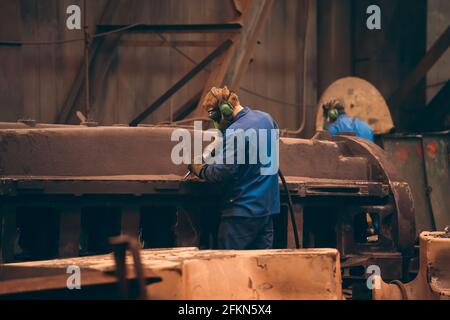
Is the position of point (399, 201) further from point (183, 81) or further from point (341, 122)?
point (183, 81)

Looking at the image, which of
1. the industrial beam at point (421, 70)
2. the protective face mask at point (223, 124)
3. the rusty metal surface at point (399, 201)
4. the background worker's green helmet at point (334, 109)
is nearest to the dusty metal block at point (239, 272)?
the protective face mask at point (223, 124)

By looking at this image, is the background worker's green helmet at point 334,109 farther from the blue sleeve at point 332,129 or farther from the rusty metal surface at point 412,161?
the rusty metal surface at point 412,161

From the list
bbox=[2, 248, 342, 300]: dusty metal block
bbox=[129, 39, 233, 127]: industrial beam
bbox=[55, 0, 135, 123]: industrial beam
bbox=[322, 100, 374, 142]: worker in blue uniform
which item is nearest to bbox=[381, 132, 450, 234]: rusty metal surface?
bbox=[322, 100, 374, 142]: worker in blue uniform

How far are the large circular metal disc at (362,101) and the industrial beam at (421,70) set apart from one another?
94cm

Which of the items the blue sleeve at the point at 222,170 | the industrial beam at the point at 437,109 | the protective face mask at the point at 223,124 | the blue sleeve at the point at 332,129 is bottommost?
the blue sleeve at the point at 222,170

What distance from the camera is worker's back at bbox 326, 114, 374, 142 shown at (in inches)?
416

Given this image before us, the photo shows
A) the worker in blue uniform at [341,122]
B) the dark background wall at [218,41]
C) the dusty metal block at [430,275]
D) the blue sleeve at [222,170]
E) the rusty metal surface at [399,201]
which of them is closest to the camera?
the dusty metal block at [430,275]

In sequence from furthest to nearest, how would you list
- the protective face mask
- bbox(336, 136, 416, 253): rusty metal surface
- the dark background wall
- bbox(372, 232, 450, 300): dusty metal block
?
the dark background wall
bbox(336, 136, 416, 253): rusty metal surface
the protective face mask
bbox(372, 232, 450, 300): dusty metal block

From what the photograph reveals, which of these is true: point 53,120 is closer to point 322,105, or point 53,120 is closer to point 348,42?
point 322,105

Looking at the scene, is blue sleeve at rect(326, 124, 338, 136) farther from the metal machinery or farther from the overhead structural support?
the metal machinery

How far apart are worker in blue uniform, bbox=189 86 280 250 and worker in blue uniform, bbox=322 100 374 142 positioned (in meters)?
3.74

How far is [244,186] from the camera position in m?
6.67

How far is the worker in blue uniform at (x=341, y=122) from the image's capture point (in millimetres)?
10578
